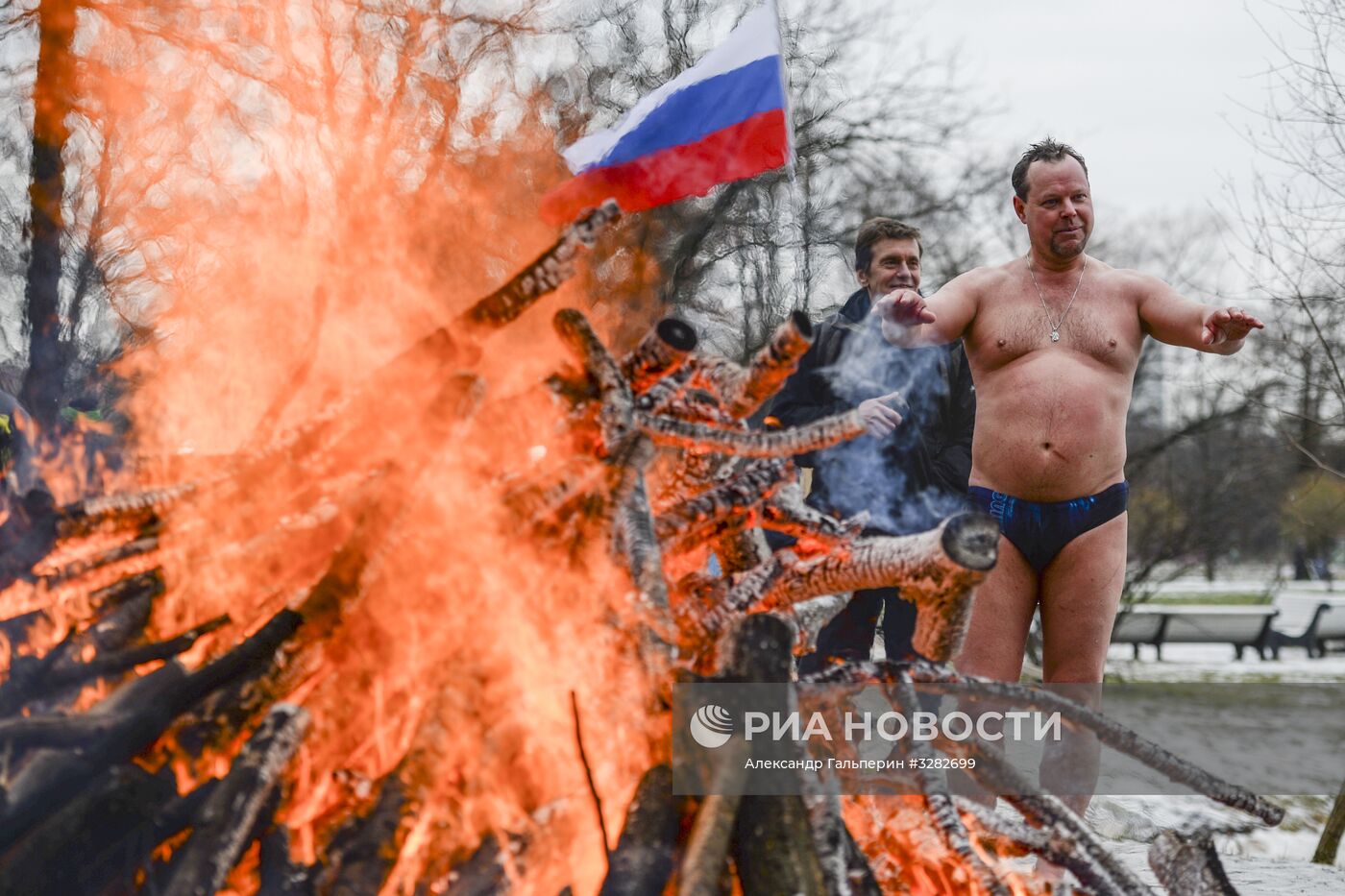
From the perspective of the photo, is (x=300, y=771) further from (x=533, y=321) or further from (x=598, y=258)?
(x=598, y=258)

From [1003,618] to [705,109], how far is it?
2.00 meters

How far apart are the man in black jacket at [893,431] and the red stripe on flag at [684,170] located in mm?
496

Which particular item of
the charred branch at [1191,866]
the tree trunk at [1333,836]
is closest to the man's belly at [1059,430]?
the charred branch at [1191,866]

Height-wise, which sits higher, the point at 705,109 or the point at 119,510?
the point at 705,109

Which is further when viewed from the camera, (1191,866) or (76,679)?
(1191,866)

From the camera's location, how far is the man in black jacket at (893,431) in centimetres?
345

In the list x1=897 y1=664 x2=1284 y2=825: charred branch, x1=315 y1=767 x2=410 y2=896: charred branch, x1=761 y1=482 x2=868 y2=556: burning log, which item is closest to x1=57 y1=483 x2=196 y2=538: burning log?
x1=315 y1=767 x2=410 y2=896: charred branch

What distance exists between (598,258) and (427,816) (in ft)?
14.4

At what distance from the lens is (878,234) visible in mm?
3561

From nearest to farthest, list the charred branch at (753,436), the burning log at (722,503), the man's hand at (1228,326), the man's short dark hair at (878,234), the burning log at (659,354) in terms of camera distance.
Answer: the charred branch at (753,436) < the burning log at (659,354) < the burning log at (722,503) < the man's hand at (1228,326) < the man's short dark hair at (878,234)

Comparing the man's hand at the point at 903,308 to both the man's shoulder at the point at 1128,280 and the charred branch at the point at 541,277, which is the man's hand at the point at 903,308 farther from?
the charred branch at the point at 541,277

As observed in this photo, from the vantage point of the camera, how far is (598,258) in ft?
19.2

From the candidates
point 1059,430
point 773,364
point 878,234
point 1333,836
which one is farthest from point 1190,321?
point 1333,836
